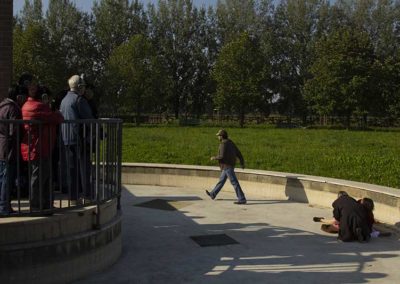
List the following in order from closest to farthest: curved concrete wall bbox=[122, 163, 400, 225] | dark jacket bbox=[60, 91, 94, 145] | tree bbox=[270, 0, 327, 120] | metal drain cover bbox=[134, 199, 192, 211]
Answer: dark jacket bbox=[60, 91, 94, 145]
curved concrete wall bbox=[122, 163, 400, 225]
metal drain cover bbox=[134, 199, 192, 211]
tree bbox=[270, 0, 327, 120]

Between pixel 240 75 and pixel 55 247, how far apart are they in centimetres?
4536

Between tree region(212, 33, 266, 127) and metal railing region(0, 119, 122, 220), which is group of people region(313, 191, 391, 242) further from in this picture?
tree region(212, 33, 266, 127)

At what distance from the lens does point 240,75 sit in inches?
1967

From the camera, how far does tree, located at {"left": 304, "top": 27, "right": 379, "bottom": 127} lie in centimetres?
4544

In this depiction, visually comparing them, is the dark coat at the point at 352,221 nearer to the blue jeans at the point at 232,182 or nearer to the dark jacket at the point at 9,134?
the blue jeans at the point at 232,182

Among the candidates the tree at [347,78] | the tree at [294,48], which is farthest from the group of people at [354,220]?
the tree at [294,48]

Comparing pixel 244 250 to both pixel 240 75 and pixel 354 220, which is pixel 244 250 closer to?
pixel 354 220

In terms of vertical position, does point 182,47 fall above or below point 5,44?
above

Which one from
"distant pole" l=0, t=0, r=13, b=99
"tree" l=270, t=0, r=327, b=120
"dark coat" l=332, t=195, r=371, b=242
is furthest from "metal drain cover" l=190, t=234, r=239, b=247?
"tree" l=270, t=0, r=327, b=120

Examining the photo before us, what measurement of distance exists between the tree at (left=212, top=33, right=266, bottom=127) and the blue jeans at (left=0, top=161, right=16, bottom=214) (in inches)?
1732

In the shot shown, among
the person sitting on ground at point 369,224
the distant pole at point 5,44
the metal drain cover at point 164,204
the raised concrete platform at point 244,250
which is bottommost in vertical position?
the raised concrete platform at point 244,250

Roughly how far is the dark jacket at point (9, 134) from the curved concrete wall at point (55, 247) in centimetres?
67

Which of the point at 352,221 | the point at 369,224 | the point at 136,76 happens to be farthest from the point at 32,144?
the point at 136,76

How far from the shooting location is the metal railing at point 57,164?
17.7ft
